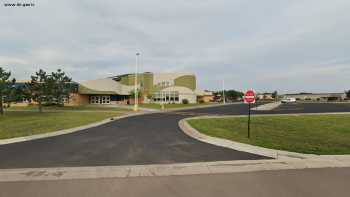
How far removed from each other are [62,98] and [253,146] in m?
28.9

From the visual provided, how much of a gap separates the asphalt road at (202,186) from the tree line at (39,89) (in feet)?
74.3

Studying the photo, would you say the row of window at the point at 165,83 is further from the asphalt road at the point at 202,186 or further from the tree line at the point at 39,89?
the asphalt road at the point at 202,186

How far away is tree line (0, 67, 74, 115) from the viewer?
2278cm

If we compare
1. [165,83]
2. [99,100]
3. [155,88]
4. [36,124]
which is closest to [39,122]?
[36,124]

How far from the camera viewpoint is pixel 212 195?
428 cm

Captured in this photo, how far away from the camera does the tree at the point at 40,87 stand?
27719mm

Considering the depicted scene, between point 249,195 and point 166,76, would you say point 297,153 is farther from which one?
point 166,76

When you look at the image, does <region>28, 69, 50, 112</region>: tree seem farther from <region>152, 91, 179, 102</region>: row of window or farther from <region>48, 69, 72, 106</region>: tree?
<region>152, 91, 179, 102</region>: row of window

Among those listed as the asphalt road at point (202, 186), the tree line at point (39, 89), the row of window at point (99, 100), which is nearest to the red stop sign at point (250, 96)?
the asphalt road at point (202, 186)

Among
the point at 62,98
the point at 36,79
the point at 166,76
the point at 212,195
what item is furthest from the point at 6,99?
the point at 166,76

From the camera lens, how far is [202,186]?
4.75 metres

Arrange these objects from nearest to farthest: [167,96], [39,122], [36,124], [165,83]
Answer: [36,124] → [39,122] → [167,96] → [165,83]

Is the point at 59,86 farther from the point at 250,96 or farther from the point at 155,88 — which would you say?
the point at 155,88

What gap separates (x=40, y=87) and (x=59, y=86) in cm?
270
